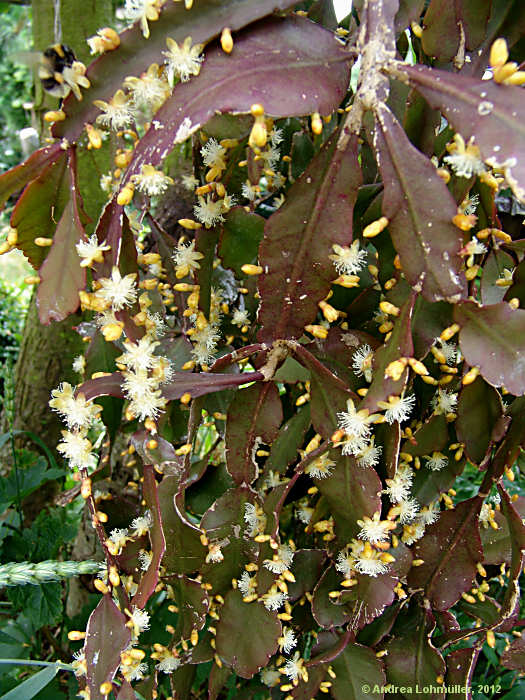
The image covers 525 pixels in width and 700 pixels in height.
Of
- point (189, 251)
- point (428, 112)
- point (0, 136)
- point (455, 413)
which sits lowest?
point (0, 136)

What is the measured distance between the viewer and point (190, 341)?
0.67 metres

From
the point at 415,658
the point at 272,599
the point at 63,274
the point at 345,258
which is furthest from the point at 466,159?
the point at 415,658

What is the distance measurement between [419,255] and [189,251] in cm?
28

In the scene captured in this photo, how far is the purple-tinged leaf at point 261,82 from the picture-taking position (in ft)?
1.40

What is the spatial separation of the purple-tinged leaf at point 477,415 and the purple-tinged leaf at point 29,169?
44cm

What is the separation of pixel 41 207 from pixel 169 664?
530mm

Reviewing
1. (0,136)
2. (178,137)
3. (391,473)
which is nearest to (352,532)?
(391,473)

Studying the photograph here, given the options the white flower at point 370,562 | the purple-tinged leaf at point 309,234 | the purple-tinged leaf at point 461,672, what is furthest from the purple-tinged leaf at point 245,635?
the purple-tinged leaf at point 309,234

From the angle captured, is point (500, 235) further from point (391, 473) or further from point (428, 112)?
point (391, 473)

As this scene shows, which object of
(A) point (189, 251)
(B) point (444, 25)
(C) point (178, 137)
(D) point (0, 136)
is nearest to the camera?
(C) point (178, 137)

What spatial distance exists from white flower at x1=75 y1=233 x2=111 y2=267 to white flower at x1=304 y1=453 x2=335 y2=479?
11.6 inches

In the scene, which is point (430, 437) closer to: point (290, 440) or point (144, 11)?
point (290, 440)

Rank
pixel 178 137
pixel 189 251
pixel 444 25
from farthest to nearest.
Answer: pixel 189 251 < pixel 444 25 < pixel 178 137

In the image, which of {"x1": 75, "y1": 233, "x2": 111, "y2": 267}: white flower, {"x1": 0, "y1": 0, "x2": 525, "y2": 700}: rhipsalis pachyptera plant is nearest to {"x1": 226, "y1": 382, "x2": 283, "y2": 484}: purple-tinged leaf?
{"x1": 0, "y1": 0, "x2": 525, "y2": 700}: rhipsalis pachyptera plant
